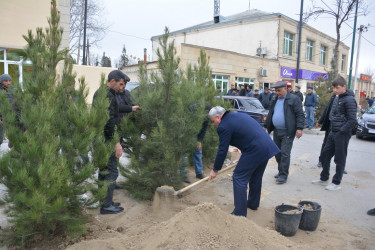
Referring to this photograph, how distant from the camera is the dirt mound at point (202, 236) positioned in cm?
274

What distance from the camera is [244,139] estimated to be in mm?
3732

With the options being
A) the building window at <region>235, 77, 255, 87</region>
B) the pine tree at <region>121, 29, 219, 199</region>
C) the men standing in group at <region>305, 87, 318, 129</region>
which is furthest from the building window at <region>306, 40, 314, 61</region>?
the pine tree at <region>121, 29, 219, 199</region>

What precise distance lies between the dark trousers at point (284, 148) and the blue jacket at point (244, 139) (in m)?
1.74

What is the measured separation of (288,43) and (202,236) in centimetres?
2609

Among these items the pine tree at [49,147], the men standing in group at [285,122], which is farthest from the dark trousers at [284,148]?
the pine tree at [49,147]

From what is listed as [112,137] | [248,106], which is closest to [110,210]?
[112,137]

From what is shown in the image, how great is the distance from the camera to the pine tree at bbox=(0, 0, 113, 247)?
2551 mm

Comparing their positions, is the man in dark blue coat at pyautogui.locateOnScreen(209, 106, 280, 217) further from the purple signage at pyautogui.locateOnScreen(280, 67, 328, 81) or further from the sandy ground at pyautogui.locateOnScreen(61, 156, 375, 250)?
the purple signage at pyautogui.locateOnScreen(280, 67, 328, 81)

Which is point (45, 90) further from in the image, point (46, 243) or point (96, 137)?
point (46, 243)

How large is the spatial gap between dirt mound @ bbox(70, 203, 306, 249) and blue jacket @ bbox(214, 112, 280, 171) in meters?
0.84

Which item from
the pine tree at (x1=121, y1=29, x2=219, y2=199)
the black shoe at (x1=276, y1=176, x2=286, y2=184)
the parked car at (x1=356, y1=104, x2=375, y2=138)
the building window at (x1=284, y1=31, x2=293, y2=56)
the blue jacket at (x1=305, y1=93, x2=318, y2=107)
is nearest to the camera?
the pine tree at (x1=121, y1=29, x2=219, y2=199)

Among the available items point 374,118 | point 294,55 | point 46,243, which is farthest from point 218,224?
point 294,55

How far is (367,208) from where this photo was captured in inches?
175

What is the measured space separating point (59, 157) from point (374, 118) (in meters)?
11.4
